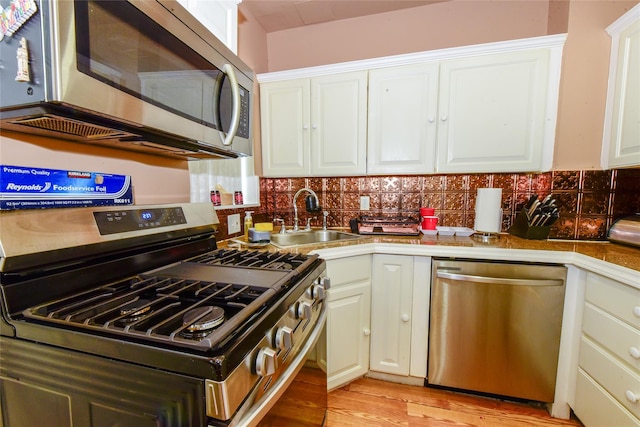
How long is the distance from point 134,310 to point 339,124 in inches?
64.2

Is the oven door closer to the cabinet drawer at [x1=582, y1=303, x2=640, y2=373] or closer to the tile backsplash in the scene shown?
the tile backsplash

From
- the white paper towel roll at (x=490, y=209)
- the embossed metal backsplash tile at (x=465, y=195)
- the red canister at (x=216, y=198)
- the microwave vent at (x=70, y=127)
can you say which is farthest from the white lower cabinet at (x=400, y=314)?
the microwave vent at (x=70, y=127)

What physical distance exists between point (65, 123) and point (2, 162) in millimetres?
219

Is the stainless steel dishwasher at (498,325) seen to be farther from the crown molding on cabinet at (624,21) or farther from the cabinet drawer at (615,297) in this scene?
the crown molding on cabinet at (624,21)

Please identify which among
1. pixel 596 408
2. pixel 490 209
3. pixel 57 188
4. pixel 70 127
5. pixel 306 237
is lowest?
pixel 596 408

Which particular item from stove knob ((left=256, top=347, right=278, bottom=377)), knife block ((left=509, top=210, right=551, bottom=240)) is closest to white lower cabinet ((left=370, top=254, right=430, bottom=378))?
knife block ((left=509, top=210, right=551, bottom=240))

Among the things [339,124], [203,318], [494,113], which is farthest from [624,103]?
[203,318]

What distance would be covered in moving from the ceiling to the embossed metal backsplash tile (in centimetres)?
122

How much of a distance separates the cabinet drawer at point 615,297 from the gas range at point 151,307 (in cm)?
119

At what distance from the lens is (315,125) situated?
Result: 1.94 metres

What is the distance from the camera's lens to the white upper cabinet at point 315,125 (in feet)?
6.13

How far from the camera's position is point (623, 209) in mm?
1647

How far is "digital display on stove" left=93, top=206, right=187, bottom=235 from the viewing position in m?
0.80

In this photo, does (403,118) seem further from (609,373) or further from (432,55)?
(609,373)
